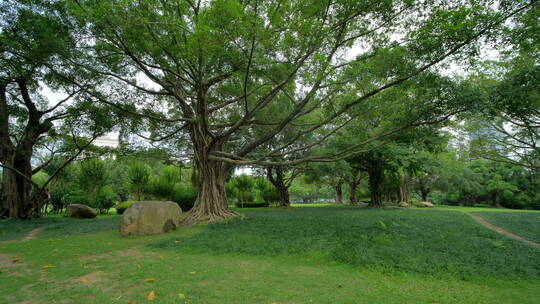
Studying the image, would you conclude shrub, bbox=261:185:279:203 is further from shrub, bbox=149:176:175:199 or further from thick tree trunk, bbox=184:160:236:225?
thick tree trunk, bbox=184:160:236:225

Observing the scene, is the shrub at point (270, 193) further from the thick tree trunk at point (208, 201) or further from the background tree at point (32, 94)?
the background tree at point (32, 94)

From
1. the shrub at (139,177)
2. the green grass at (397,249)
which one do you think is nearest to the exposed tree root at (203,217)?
the green grass at (397,249)

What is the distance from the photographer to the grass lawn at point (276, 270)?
9.41 feet

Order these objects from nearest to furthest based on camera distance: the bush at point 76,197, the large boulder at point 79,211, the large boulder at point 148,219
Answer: the large boulder at point 148,219 → the large boulder at point 79,211 → the bush at point 76,197

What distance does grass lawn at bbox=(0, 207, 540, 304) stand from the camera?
2.87 metres

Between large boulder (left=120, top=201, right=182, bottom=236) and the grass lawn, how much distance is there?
0.75m

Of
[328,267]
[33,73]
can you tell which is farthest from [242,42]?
[33,73]

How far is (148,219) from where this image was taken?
708 cm

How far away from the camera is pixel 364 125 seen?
9.91 metres

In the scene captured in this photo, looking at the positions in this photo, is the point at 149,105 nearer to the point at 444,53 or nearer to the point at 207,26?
the point at 207,26

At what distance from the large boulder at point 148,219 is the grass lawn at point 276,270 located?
75cm

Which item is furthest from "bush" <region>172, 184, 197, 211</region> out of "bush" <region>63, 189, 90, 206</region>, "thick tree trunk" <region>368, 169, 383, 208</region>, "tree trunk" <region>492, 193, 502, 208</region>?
"tree trunk" <region>492, 193, 502, 208</region>

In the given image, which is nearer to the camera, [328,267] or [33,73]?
[328,267]

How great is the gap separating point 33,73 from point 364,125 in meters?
12.0
